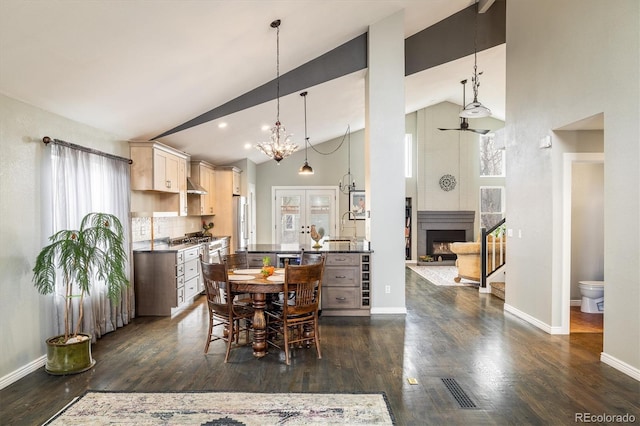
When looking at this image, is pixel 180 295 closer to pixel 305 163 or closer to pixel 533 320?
pixel 305 163

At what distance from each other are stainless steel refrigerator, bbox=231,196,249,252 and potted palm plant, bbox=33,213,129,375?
4733 mm

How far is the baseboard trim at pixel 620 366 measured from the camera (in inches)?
134

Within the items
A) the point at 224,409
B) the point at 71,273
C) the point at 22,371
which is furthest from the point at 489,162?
the point at 22,371

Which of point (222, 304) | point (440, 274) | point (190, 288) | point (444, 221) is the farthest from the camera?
point (444, 221)

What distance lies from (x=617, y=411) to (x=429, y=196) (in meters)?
Answer: 8.38

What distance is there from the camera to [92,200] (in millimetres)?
4465

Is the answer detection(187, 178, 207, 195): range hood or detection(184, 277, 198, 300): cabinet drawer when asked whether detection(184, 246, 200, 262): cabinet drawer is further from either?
detection(187, 178, 207, 195): range hood

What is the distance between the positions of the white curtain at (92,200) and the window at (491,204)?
29.8 feet

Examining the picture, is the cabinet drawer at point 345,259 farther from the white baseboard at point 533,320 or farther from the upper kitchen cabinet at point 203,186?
the upper kitchen cabinet at point 203,186

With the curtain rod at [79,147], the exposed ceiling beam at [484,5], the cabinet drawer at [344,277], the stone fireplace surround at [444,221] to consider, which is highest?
the exposed ceiling beam at [484,5]

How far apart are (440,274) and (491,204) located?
10.3ft

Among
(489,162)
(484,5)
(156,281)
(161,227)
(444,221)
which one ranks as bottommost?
(156,281)

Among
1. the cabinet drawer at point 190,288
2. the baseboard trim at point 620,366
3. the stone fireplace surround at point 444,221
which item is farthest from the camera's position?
the stone fireplace surround at point 444,221

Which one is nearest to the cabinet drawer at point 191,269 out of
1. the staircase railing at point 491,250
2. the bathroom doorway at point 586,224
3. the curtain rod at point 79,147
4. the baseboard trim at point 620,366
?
the curtain rod at point 79,147
